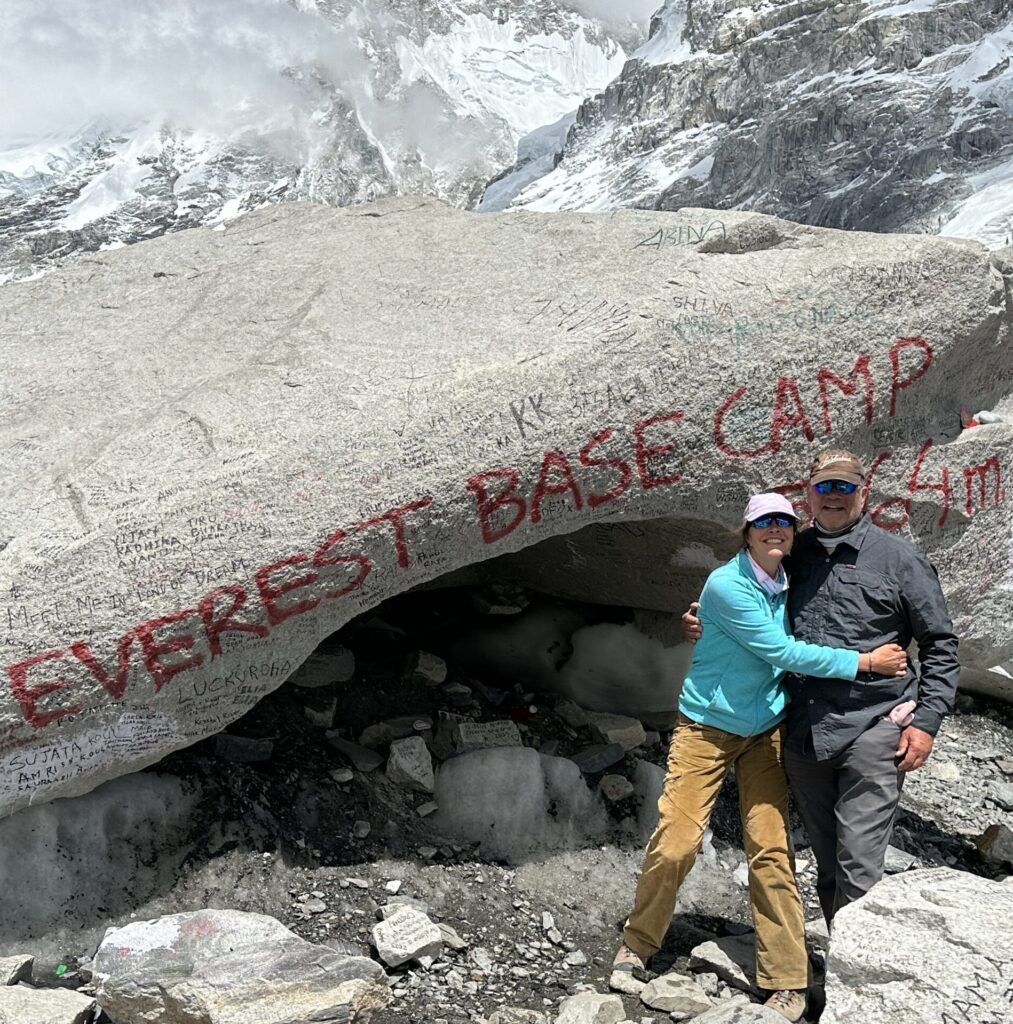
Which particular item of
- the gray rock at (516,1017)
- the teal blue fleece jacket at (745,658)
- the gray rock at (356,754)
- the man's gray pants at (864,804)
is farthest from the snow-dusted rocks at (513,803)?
the man's gray pants at (864,804)

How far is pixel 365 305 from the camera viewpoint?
229 inches

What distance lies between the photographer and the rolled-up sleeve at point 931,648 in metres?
3.87

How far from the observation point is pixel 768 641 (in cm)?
389

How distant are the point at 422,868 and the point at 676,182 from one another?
398 feet

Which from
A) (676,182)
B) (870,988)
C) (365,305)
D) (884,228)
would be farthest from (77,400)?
(676,182)

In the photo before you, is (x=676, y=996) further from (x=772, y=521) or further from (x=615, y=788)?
(x=772, y=521)

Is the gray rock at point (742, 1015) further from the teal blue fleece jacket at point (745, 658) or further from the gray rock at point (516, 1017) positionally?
the teal blue fleece jacket at point (745, 658)

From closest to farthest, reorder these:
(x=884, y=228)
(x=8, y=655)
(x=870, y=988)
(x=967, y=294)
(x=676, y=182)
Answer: (x=870, y=988) < (x=8, y=655) < (x=967, y=294) < (x=884, y=228) < (x=676, y=182)

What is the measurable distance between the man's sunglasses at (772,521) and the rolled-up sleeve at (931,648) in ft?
1.62

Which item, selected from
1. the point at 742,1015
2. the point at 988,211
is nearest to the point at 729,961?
the point at 742,1015

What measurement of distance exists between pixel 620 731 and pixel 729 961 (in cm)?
199

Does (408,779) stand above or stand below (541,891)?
above

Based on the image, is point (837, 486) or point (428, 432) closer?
point (837, 486)

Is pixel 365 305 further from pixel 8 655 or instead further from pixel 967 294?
pixel 967 294
